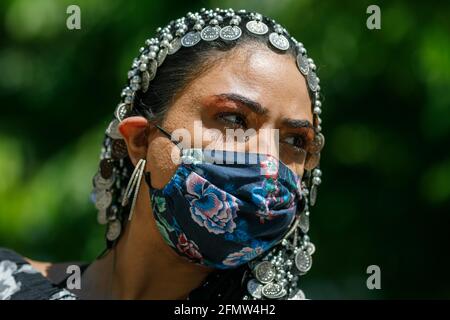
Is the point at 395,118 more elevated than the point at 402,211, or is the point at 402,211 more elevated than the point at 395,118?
the point at 395,118

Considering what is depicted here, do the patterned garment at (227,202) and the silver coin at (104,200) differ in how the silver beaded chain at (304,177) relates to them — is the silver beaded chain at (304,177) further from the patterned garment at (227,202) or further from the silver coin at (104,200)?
the patterned garment at (227,202)

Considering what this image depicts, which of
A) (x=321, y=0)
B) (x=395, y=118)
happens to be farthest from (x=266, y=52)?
(x=395, y=118)

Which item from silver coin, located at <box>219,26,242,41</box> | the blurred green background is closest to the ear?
silver coin, located at <box>219,26,242,41</box>

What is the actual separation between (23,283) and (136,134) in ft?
2.36

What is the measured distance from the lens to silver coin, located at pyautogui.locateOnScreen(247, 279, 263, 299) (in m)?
3.38

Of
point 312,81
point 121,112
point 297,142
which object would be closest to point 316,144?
point 297,142

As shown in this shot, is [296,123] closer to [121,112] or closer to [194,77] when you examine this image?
[194,77]

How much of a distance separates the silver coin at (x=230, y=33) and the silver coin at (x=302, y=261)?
849 mm

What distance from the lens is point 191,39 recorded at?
3426 mm

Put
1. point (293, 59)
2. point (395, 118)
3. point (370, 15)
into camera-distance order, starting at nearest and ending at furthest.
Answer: point (293, 59)
point (370, 15)
point (395, 118)

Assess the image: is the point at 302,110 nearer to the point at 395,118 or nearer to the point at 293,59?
the point at 293,59

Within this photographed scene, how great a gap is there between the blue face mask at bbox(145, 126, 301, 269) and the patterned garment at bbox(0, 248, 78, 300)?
21.9 inches

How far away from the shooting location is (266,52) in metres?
3.36

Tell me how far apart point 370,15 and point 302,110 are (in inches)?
75.2
